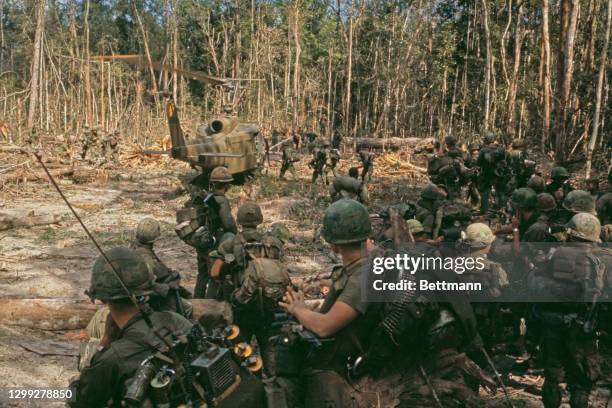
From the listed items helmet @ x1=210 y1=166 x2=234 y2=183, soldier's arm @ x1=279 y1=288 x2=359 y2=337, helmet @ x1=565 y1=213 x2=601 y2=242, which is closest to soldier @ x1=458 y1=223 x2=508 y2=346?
helmet @ x1=565 y1=213 x2=601 y2=242

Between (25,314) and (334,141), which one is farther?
(334,141)

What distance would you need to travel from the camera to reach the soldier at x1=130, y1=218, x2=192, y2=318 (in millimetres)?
4037

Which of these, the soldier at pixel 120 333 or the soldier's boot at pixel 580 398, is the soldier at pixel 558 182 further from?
the soldier at pixel 120 333

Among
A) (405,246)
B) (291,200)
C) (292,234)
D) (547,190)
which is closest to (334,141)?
(291,200)

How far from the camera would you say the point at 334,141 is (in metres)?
24.8

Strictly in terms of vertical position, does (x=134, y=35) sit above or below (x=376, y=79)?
above

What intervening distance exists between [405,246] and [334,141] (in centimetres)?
2081

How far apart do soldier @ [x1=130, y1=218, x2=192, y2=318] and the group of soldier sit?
13 millimetres

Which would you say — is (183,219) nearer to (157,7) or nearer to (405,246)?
(405,246)

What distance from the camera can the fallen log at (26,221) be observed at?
39.8 feet

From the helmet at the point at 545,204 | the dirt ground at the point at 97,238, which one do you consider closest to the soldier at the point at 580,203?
the helmet at the point at 545,204

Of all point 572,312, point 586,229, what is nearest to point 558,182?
point 586,229

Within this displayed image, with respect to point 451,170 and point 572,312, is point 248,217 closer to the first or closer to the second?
point 572,312

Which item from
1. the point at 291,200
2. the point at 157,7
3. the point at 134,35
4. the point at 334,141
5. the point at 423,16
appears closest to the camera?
the point at 291,200
